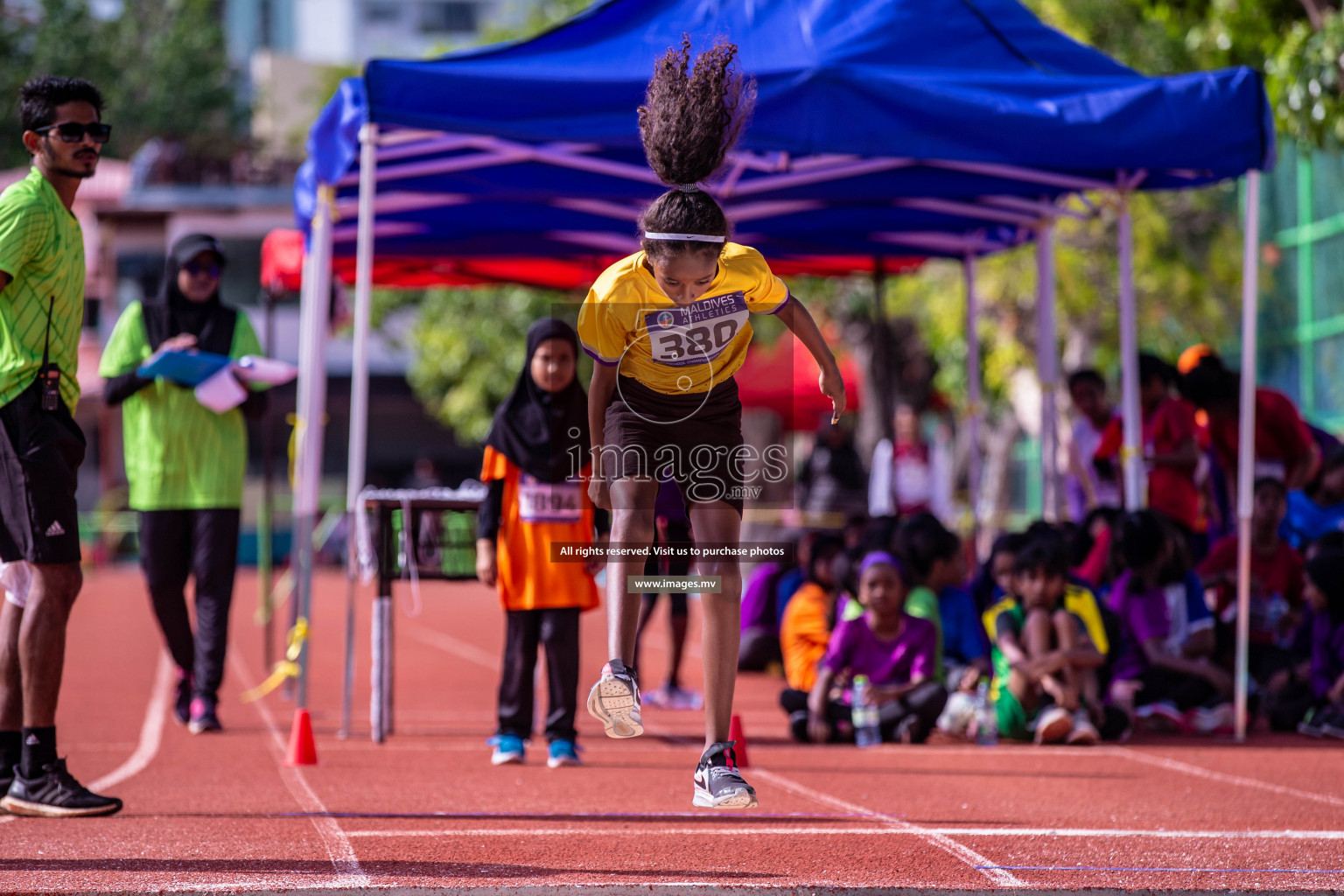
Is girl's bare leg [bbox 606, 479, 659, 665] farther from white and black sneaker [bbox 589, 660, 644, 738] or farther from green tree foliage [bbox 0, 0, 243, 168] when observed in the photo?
green tree foliage [bbox 0, 0, 243, 168]

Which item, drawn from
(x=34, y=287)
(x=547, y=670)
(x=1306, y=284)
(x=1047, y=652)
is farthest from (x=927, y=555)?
(x=1306, y=284)

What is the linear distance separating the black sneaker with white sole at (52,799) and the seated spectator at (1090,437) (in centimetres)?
618

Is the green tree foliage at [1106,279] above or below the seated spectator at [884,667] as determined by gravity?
above

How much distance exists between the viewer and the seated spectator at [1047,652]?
7.80 meters

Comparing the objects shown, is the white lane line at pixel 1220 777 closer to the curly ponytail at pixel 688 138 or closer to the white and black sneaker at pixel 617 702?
the white and black sneaker at pixel 617 702

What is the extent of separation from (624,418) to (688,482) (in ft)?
0.93

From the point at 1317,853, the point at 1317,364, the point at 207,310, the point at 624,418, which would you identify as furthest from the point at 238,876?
the point at 1317,364

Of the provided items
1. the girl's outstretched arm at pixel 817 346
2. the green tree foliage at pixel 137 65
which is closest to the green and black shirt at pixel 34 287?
the girl's outstretched arm at pixel 817 346

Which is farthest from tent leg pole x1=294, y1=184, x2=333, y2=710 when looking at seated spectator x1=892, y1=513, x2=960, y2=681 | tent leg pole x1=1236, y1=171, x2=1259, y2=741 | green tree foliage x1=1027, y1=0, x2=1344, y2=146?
green tree foliage x1=1027, y1=0, x2=1344, y2=146

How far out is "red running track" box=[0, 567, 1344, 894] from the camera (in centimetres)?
440

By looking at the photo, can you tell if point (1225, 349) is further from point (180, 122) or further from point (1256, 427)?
point (180, 122)

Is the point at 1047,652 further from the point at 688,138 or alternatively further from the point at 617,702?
the point at 688,138

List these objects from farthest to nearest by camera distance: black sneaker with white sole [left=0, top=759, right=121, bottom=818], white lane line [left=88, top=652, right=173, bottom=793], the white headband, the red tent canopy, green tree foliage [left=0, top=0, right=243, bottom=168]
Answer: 1. green tree foliage [left=0, top=0, right=243, bottom=168]
2. the red tent canopy
3. white lane line [left=88, top=652, right=173, bottom=793]
4. black sneaker with white sole [left=0, top=759, right=121, bottom=818]
5. the white headband

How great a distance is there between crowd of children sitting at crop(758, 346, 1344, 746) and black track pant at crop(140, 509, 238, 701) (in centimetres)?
296
